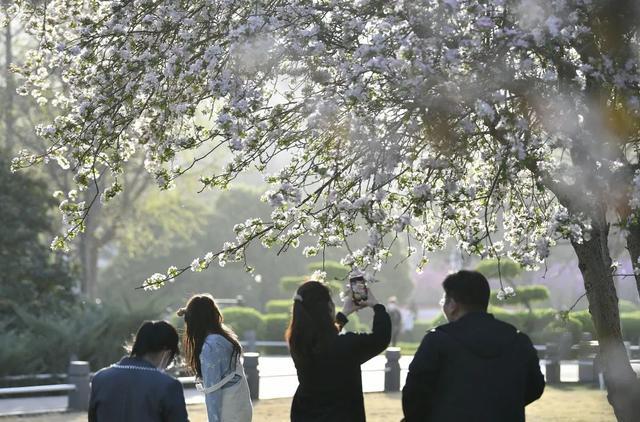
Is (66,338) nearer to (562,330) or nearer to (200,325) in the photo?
(562,330)

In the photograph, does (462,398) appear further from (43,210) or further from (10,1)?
(43,210)

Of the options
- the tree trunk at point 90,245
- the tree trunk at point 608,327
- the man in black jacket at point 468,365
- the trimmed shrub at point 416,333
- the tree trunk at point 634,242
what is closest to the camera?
the man in black jacket at point 468,365

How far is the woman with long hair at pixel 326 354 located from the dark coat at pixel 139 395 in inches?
35.8

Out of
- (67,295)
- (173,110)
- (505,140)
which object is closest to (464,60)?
(505,140)

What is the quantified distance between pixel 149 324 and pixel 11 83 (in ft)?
120

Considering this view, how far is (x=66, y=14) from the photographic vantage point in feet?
36.6

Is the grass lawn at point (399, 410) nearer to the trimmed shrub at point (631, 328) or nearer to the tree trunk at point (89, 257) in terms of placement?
the trimmed shrub at point (631, 328)

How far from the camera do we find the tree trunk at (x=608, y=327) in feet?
34.9

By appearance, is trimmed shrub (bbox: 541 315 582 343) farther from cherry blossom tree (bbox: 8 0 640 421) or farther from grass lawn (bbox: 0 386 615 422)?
cherry blossom tree (bbox: 8 0 640 421)

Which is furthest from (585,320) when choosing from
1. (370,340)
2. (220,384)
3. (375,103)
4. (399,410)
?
(370,340)

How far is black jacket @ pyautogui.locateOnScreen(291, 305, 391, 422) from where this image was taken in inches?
260

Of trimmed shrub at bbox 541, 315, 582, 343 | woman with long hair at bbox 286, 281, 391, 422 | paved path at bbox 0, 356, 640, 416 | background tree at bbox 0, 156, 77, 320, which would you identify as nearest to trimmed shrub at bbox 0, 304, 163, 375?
background tree at bbox 0, 156, 77, 320

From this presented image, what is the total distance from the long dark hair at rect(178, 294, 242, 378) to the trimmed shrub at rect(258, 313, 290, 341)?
29.2 m

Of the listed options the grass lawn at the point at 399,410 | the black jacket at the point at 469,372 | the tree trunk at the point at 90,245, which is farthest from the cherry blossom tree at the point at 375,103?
the tree trunk at the point at 90,245
